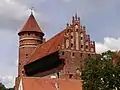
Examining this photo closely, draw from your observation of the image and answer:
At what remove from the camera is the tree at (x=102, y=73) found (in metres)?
30.1

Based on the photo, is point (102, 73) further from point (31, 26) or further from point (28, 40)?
point (31, 26)

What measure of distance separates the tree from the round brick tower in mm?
30344

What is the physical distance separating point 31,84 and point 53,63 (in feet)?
29.8

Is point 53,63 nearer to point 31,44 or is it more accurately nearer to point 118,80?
point 31,44

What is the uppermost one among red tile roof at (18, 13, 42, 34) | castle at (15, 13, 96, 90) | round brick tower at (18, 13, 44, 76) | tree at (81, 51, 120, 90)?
red tile roof at (18, 13, 42, 34)

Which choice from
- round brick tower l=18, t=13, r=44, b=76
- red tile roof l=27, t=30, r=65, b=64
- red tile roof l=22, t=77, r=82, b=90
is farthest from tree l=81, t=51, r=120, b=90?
round brick tower l=18, t=13, r=44, b=76

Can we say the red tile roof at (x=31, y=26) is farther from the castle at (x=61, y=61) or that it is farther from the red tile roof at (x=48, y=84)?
the red tile roof at (x=48, y=84)

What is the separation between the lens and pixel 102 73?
1203 inches

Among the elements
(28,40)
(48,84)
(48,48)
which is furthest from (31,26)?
(48,84)

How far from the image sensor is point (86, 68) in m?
32.1

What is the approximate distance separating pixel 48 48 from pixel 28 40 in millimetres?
7095

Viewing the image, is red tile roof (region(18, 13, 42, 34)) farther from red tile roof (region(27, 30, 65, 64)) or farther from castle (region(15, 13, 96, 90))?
red tile roof (region(27, 30, 65, 64))

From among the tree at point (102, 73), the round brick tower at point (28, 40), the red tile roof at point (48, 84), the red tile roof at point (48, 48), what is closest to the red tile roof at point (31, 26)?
the round brick tower at point (28, 40)

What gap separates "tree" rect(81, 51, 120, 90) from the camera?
98.8ft
